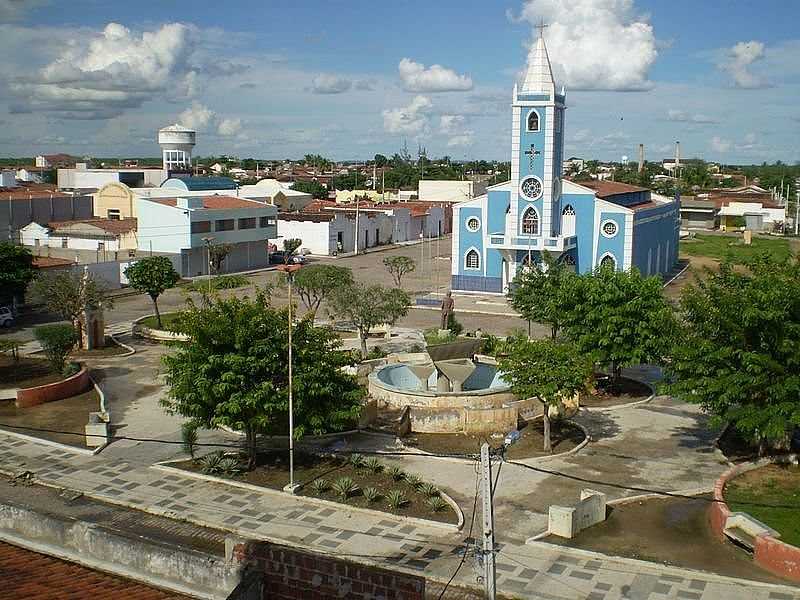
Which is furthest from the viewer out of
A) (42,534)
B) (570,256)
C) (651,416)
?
(570,256)

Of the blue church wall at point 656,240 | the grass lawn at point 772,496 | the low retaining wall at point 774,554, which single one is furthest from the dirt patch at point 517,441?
the blue church wall at point 656,240

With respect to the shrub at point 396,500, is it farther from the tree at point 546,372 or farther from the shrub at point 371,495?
the tree at point 546,372

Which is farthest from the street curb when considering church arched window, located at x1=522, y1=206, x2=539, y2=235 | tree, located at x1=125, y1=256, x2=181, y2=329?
church arched window, located at x1=522, y1=206, x2=539, y2=235

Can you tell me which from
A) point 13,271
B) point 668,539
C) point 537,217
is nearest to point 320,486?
point 668,539

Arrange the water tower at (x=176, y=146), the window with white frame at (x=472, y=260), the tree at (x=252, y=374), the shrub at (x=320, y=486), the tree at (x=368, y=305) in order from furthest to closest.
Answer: the water tower at (x=176, y=146)
the window with white frame at (x=472, y=260)
the tree at (x=368, y=305)
the tree at (x=252, y=374)
the shrub at (x=320, y=486)

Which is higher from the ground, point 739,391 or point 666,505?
point 739,391

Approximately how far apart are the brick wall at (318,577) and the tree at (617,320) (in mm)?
16733

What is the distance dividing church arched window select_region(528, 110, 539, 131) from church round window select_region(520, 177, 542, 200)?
2.55m

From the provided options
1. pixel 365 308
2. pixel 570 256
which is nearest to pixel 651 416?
pixel 365 308

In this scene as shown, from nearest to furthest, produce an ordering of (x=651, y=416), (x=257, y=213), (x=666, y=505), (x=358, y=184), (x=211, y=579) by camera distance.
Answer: (x=211, y=579), (x=666, y=505), (x=651, y=416), (x=257, y=213), (x=358, y=184)

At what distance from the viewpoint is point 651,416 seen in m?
23.5

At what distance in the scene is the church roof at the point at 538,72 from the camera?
144 ft

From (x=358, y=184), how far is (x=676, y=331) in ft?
331

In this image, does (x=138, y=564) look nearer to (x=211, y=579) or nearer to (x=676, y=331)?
(x=211, y=579)
